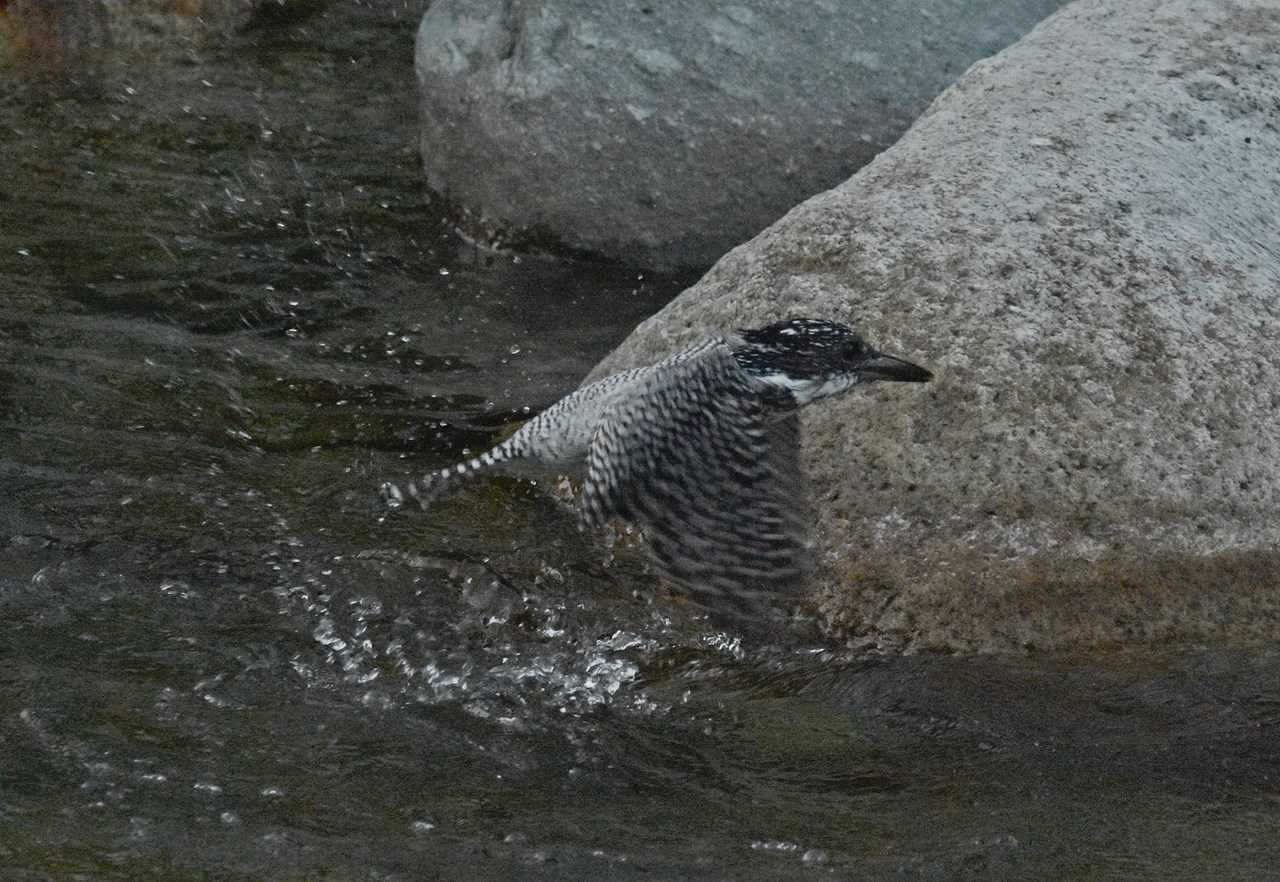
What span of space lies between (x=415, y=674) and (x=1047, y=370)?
2157 mm

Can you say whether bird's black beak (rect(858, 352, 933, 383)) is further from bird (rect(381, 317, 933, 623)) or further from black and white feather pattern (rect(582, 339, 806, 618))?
black and white feather pattern (rect(582, 339, 806, 618))

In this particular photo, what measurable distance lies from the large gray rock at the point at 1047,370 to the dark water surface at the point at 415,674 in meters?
0.22

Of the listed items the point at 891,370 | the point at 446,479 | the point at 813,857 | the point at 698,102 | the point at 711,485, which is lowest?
the point at 813,857

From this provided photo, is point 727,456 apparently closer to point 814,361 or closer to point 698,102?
point 814,361

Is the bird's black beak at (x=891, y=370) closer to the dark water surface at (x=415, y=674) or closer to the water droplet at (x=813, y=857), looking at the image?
the dark water surface at (x=415, y=674)

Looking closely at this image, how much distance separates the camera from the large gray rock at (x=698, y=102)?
27.8ft

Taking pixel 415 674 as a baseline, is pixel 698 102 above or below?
above

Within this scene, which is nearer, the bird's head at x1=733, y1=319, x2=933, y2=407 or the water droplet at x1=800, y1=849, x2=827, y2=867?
the water droplet at x1=800, y1=849, x2=827, y2=867

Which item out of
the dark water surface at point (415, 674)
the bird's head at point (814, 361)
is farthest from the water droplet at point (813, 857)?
the bird's head at point (814, 361)

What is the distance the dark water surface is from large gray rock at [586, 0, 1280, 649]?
0.22 metres

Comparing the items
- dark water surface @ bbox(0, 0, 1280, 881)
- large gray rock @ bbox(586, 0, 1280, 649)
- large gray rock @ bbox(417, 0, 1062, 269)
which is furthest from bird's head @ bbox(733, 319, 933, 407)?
large gray rock @ bbox(417, 0, 1062, 269)

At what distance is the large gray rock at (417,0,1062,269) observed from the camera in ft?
27.8

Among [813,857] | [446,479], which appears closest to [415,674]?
[446,479]

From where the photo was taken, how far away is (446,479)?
20.1 ft
